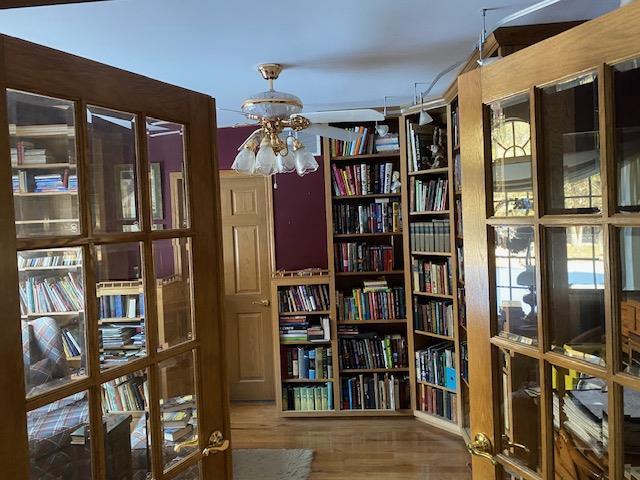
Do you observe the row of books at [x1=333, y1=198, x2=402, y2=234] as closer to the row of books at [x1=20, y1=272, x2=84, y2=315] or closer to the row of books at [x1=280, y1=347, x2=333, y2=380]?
the row of books at [x1=280, y1=347, x2=333, y2=380]

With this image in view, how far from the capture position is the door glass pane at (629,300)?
1088 mm

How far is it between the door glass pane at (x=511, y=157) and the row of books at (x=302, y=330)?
3194 millimetres

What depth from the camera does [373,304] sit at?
446cm

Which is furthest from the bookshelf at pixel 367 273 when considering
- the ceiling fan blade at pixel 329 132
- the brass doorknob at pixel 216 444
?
the brass doorknob at pixel 216 444

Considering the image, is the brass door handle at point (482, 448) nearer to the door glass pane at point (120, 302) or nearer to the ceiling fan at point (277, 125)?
the door glass pane at point (120, 302)

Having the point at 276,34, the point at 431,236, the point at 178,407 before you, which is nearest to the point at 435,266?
the point at 431,236

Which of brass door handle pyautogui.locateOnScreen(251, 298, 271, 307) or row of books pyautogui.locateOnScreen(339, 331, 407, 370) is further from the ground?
brass door handle pyautogui.locateOnScreen(251, 298, 271, 307)

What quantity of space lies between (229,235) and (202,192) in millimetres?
3492

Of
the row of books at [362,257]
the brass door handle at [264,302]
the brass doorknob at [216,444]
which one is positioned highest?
the row of books at [362,257]

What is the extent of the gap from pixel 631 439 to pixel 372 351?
3.38 m

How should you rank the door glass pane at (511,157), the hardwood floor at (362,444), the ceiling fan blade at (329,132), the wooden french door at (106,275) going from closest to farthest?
the wooden french door at (106,275) → the door glass pane at (511,157) → the ceiling fan blade at (329,132) → the hardwood floor at (362,444)

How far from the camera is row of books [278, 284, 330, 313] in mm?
4527

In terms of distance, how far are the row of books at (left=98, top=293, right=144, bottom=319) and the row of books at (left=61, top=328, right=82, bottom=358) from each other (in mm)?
82

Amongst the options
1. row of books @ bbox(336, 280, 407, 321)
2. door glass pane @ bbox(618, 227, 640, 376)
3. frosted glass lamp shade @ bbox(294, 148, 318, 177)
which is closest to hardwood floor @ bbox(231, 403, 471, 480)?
row of books @ bbox(336, 280, 407, 321)
